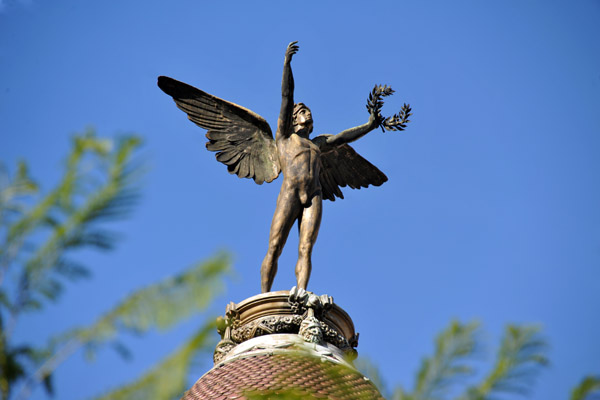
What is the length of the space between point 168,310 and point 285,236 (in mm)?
9628

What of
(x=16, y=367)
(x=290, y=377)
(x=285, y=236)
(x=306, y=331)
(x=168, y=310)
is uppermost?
(x=285, y=236)

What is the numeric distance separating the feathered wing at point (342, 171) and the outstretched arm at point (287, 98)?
3.99ft

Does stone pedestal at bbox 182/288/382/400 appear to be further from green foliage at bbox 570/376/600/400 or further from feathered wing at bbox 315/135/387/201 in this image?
green foliage at bbox 570/376/600/400

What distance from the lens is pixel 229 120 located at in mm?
15883

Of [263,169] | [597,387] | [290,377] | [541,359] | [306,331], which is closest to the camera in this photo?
[597,387]

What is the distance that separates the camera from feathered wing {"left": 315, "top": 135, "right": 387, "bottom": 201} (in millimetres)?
16297

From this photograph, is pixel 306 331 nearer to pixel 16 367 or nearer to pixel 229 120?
pixel 229 120

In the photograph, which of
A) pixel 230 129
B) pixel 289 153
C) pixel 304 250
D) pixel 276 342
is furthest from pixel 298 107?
pixel 276 342

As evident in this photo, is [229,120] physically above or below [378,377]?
above

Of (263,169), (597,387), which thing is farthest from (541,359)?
(263,169)

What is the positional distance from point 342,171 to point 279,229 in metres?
2.86

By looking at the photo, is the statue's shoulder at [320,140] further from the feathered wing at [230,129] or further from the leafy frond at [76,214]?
the leafy frond at [76,214]

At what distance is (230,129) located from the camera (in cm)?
1584

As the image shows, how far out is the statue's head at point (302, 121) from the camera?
1526 cm
